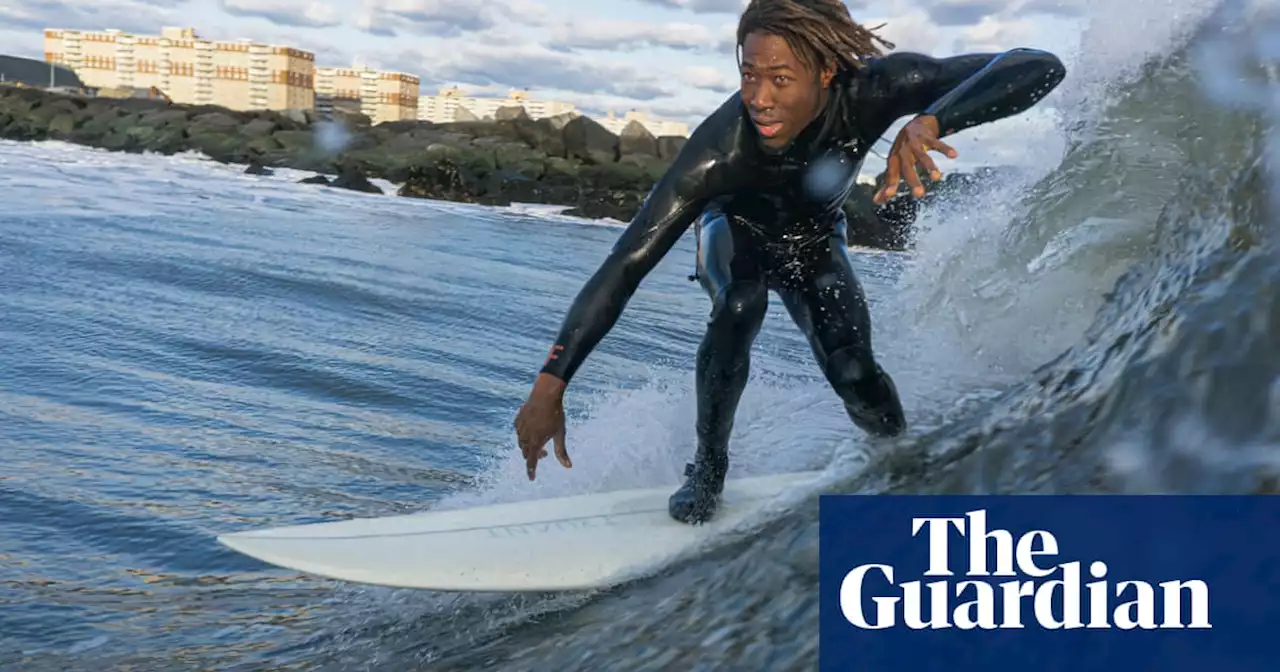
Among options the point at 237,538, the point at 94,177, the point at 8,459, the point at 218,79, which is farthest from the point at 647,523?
the point at 218,79

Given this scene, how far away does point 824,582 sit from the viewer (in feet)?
9.78

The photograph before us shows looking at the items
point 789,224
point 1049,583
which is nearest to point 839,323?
point 789,224

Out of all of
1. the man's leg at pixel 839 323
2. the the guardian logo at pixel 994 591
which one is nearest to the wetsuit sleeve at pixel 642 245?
the man's leg at pixel 839 323

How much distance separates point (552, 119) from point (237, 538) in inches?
1252

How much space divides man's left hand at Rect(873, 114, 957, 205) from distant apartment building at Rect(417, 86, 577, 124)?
109 feet

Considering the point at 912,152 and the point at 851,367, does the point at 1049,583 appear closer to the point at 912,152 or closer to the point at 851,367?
the point at 851,367

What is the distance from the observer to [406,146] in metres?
36.1

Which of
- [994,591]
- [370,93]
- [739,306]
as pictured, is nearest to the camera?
[994,591]

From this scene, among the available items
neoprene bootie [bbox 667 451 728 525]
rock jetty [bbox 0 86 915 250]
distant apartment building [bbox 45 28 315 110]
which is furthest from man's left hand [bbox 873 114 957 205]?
distant apartment building [bbox 45 28 315 110]

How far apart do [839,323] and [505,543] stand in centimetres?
128

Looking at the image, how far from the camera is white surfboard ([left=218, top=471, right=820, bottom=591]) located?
3482 mm

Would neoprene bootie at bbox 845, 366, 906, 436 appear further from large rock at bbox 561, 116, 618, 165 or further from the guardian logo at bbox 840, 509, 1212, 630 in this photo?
large rock at bbox 561, 116, 618, 165

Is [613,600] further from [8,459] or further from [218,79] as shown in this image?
[218,79]

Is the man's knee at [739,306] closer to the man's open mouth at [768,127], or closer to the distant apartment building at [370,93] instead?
the man's open mouth at [768,127]
